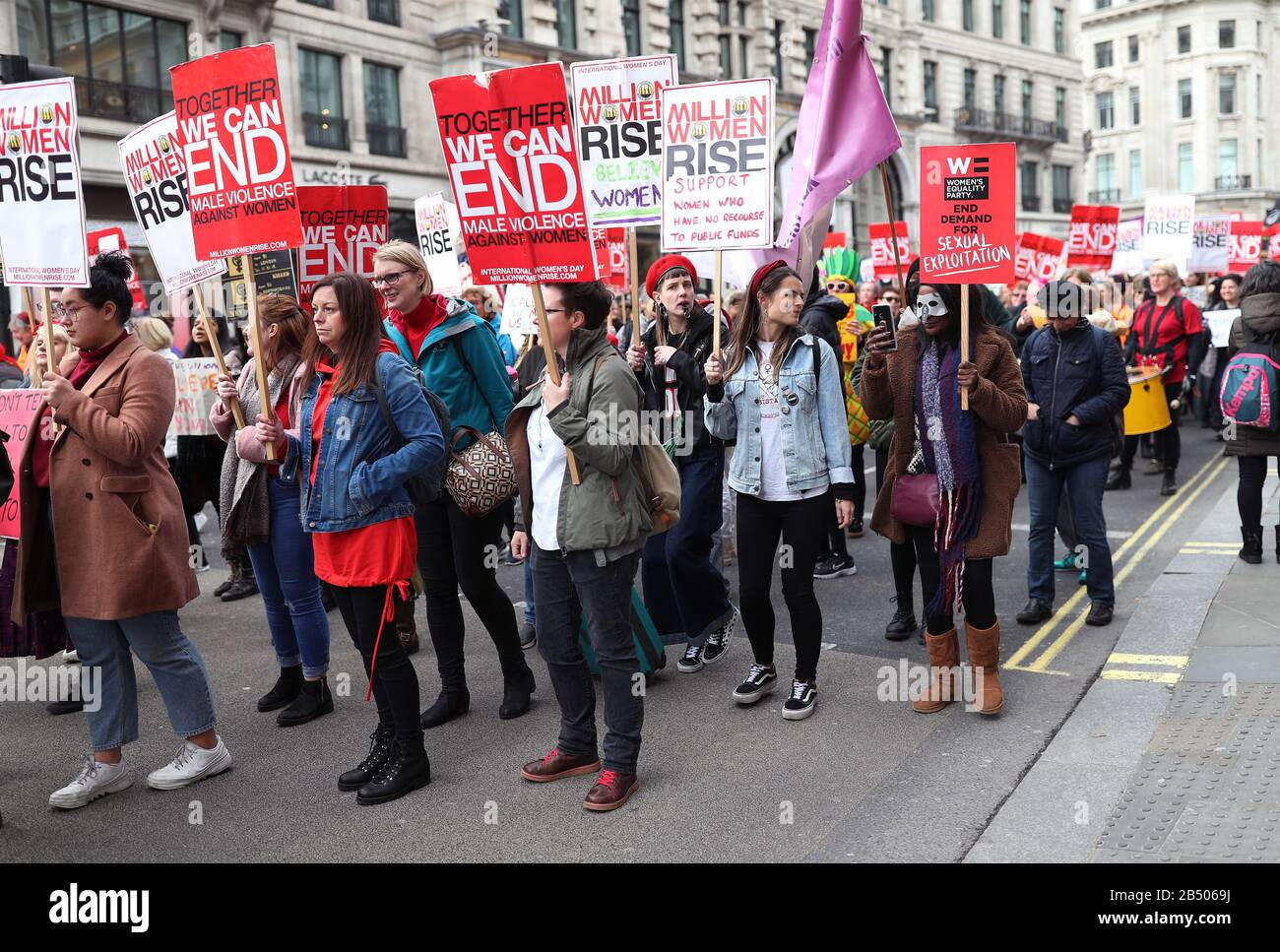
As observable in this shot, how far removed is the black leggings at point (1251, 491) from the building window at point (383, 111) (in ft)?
75.4

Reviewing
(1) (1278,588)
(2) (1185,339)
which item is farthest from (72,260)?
(2) (1185,339)

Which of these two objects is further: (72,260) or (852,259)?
(852,259)

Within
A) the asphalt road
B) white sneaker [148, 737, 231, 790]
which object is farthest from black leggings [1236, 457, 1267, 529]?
white sneaker [148, 737, 231, 790]

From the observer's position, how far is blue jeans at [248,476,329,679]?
5.08 meters

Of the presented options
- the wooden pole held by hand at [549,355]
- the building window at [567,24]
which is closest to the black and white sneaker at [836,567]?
the wooden pole held by hand at [549,355]

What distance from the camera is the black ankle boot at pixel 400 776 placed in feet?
13.8

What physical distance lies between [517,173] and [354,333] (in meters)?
0.88

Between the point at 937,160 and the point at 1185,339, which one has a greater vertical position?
the point at 937,160

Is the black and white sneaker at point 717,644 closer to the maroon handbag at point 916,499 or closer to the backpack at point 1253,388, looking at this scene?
the maroon handbag at point 916,499

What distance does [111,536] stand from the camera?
425cm

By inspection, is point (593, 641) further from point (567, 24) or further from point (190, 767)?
point (567, 24)

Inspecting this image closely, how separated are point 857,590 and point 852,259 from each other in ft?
14.9
